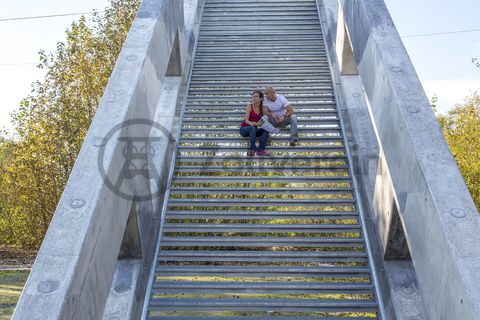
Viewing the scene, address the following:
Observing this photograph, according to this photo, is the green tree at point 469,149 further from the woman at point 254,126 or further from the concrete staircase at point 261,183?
the woman at point 254,126

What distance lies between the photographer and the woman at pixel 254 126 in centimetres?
972

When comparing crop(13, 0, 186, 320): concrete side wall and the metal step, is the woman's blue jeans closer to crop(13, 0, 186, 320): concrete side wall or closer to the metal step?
crop(13, 0, 186, 320): concrete side wall

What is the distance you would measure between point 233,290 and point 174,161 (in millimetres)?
2429

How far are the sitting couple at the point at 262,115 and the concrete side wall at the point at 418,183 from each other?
4.53 ft

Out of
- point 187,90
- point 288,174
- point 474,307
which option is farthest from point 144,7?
point 474,307

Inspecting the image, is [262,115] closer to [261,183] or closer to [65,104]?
[261,183]

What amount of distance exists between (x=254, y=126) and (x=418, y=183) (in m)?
3.59

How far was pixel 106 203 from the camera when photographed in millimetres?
6637

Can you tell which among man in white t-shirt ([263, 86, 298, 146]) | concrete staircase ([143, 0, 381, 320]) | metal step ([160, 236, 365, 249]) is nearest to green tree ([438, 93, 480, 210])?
concrete staircase ([143, 0, 381, 320])

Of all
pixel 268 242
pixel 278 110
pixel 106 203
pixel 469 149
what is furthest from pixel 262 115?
pixel 469 149

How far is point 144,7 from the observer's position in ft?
31.7

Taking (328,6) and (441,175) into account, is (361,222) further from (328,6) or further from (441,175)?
(328,6)

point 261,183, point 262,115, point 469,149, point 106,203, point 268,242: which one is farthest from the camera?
point 469,149

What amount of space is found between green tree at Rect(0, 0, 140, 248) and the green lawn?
2.42 meters
